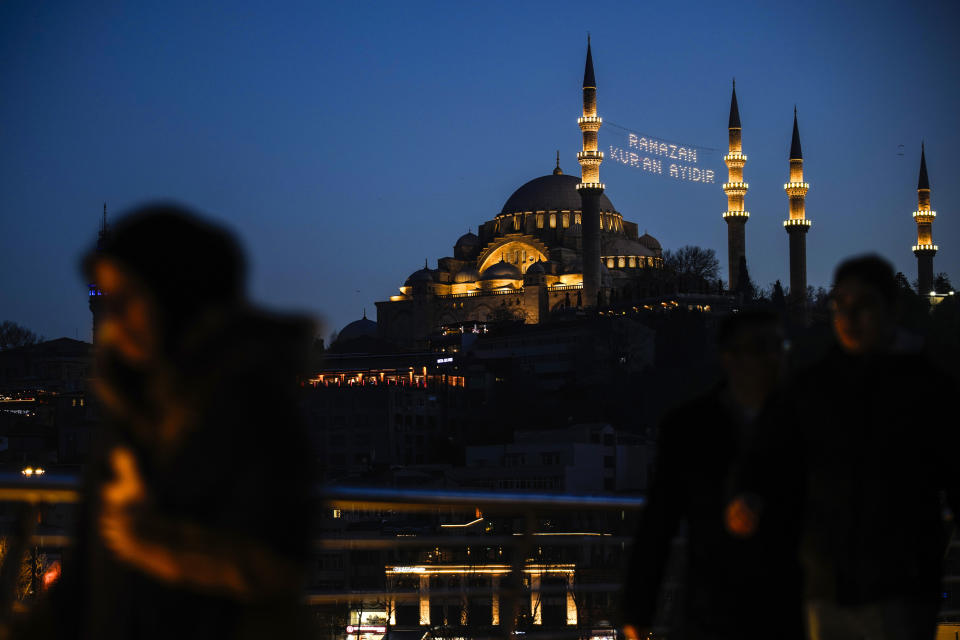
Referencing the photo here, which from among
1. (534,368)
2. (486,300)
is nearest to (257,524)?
(534,368)

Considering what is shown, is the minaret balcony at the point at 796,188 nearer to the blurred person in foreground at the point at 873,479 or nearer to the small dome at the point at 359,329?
the small dome at the point at 359,329

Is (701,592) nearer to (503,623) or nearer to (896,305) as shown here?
(896,305)

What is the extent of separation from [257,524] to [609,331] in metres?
70.9

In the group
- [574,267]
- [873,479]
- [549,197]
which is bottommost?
[873,479]

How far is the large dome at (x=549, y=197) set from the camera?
9950 centimetres

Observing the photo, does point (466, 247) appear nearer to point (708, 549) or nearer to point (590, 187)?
point (590, 187)

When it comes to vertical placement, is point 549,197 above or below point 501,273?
above

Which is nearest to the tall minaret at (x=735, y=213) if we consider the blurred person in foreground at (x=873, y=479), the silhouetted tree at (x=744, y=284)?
the silhouetted tree at (x=744, y=284)

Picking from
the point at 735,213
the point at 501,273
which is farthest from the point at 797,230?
the point at 501,273

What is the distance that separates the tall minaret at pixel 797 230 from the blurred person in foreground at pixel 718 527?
234 ft

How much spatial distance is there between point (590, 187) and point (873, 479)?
7211 cm

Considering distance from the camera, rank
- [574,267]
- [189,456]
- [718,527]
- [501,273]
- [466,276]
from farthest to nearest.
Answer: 1. [466,276]
2. [574,267]
3. [501,273]
4. [718,527]
5. [189,456]

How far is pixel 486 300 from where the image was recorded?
8831cm

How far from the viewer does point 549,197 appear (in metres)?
100
